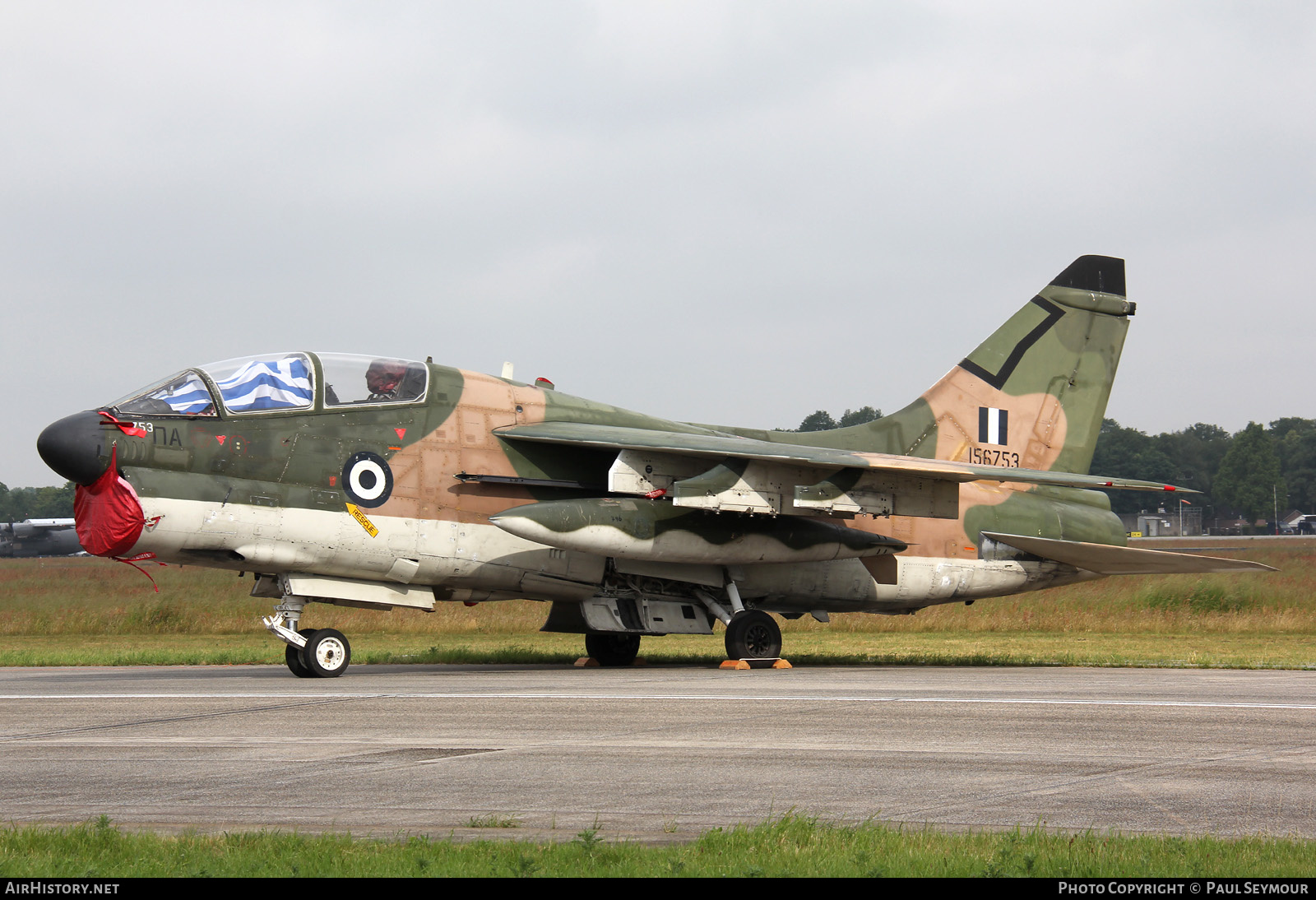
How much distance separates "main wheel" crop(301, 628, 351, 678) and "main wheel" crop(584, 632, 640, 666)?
15.1ft

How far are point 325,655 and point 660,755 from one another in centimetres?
714

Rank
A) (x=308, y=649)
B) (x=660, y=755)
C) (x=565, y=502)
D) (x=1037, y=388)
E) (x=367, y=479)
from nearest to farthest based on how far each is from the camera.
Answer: (x=660, y=755)
(x=308, y=649)
(x=367, y=479)
(x=565, y=502)
(x=1037, y=388)

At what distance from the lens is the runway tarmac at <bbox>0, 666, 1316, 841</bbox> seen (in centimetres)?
625

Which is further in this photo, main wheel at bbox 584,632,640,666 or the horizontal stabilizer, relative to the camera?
main wheel at bbox 584,632,640,666

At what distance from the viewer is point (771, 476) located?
15.2 metres

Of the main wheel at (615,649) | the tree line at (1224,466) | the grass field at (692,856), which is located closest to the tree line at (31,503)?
the tree line at (1224,466)

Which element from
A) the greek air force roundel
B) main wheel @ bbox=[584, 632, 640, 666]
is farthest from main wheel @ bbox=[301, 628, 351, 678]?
main wheel @ bbox=[584, 632, 640, 666]

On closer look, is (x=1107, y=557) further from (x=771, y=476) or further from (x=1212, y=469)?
(x=1212, y=469)

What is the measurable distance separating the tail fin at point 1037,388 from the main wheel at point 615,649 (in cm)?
497

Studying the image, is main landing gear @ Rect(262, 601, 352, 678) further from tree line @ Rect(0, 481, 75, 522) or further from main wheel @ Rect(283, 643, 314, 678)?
tree line @ Rect(0, 481, 75, 522)

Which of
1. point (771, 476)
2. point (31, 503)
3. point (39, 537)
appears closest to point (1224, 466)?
point (39, 537)

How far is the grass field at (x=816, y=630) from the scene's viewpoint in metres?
18.9

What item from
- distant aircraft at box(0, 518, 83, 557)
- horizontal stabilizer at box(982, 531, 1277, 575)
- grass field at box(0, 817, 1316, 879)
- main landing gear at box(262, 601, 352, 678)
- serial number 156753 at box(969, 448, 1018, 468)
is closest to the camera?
grass field at box(0, 817, 1316, 879)

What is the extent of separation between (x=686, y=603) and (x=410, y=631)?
11.9 meters
